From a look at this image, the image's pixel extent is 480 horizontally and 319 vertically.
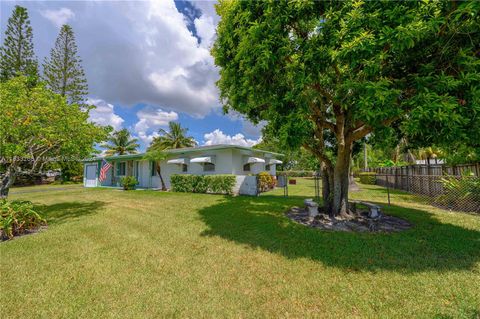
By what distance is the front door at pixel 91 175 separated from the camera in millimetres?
22628

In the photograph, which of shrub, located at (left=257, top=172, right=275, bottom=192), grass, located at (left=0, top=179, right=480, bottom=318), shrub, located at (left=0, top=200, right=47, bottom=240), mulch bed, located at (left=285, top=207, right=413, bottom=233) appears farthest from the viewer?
shrub, located at (left=257, top=172, right=275, bottom=192)

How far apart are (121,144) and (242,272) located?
32.8 metres

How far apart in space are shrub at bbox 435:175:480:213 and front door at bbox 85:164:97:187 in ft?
93.7

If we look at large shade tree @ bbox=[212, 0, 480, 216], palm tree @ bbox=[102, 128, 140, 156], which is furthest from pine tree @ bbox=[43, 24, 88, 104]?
large shade tree @ bbox=[212, 0, 480, 216]

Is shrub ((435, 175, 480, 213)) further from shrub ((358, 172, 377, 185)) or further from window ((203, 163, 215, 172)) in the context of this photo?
window ((203, 163, 215, 172))

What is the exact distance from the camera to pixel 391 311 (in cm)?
260

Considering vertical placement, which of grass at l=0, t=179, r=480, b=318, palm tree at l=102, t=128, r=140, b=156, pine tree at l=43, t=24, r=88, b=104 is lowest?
grass at l=0, t=179, r=480, b=318

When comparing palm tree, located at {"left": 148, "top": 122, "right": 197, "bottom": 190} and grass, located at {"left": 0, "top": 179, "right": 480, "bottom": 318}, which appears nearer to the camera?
grass, located at {"left": 0, "top": 179, "right": 480, "bottom": 318}

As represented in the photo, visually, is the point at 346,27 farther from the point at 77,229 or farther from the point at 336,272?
the point at 77,229

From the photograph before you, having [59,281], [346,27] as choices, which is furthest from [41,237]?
[346,27]

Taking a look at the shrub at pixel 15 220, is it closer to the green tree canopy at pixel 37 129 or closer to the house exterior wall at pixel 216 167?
the green tree canopy at pixel 37 129

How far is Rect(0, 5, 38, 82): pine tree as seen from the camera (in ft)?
64.2

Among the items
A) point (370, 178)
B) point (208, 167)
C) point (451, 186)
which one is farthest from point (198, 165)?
point (370, 178)

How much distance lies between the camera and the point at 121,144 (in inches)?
1206
